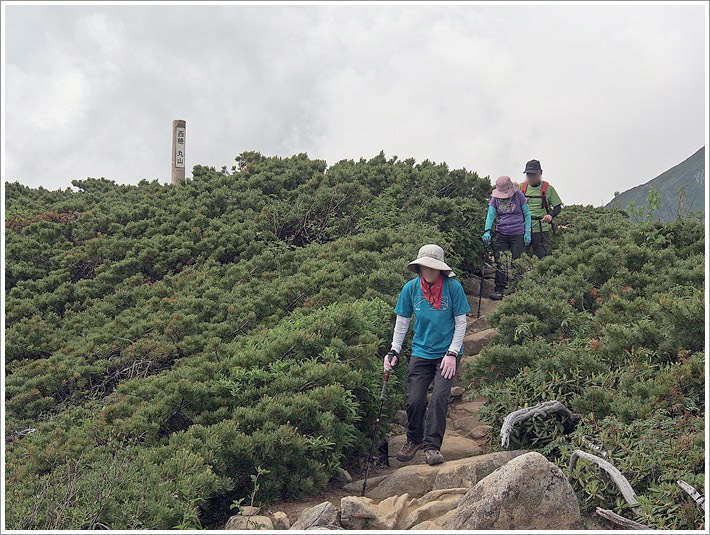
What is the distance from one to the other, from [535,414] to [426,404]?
1.11m

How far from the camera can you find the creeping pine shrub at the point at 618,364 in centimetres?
448

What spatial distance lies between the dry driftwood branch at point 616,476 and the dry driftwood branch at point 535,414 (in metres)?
0.73

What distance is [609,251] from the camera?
9.04m

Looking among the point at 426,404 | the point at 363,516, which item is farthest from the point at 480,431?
the point at 363,516

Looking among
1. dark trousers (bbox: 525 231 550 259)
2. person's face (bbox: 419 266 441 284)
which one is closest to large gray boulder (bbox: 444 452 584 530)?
person's face (bbox: 419 266 441 284)

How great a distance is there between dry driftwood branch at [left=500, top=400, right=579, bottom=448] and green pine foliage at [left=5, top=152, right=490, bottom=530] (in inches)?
56.1

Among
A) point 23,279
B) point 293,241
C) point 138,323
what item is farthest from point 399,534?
point 23,279

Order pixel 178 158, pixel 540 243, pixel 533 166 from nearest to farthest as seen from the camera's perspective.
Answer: pixel 533 166
pixel 540 243
pixel 178 158

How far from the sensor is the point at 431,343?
5891mm

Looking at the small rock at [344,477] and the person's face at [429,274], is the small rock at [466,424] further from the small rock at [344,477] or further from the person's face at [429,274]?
the person's face at [429,274]

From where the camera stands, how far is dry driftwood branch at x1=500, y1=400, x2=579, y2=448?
549 cm

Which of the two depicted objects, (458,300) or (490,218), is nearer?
(458,300)

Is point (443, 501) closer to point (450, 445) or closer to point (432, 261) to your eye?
point (450, 445)

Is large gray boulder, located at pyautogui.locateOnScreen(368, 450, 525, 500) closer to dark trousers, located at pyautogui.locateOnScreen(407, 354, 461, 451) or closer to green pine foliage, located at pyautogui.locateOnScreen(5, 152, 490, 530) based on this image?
dark trousers, located at pyautogui.locateOnScreen(407, 354, 461, 451)
